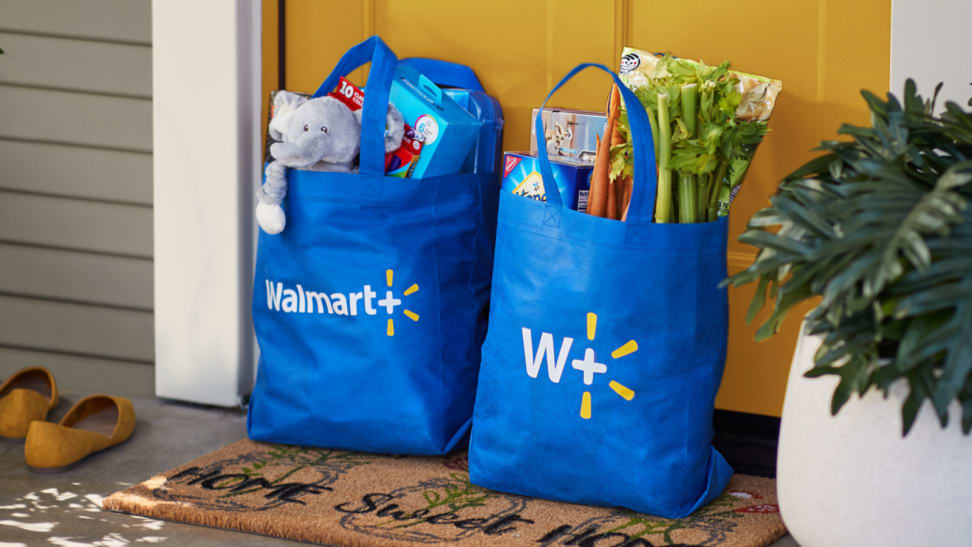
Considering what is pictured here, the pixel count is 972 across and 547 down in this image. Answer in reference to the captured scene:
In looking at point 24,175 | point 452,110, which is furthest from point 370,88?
point 24,175

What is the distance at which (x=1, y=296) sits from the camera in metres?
2.86

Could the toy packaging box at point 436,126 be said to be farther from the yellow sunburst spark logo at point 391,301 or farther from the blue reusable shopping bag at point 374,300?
the yellow sunburst spark logo at point 391,301

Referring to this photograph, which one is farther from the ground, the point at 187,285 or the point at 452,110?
the point at 452,110

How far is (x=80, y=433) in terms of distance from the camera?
213 cm

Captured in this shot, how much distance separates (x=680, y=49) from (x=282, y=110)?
79 centimetres

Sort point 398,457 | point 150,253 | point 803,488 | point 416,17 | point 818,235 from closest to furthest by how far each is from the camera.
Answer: point 818,235, point 803,488, point 398,457, point 416,17, point 150,253

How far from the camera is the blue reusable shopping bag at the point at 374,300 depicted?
2033mm

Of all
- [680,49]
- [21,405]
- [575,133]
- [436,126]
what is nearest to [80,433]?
[21,405]

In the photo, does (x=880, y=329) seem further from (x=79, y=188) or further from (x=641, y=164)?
(x=79, y=188)

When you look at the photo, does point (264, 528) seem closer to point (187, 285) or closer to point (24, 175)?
point (187, 285)

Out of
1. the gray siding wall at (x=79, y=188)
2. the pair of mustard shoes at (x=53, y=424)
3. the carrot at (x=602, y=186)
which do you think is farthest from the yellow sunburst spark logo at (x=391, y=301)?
the gray siding wall at (x=79, y=188)

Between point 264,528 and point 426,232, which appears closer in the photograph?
point 264,528

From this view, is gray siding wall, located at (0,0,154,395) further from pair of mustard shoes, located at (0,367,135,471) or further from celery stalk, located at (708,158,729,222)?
celery stalk, located at (708,158,729,222)

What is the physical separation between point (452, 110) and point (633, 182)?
0.51 m
